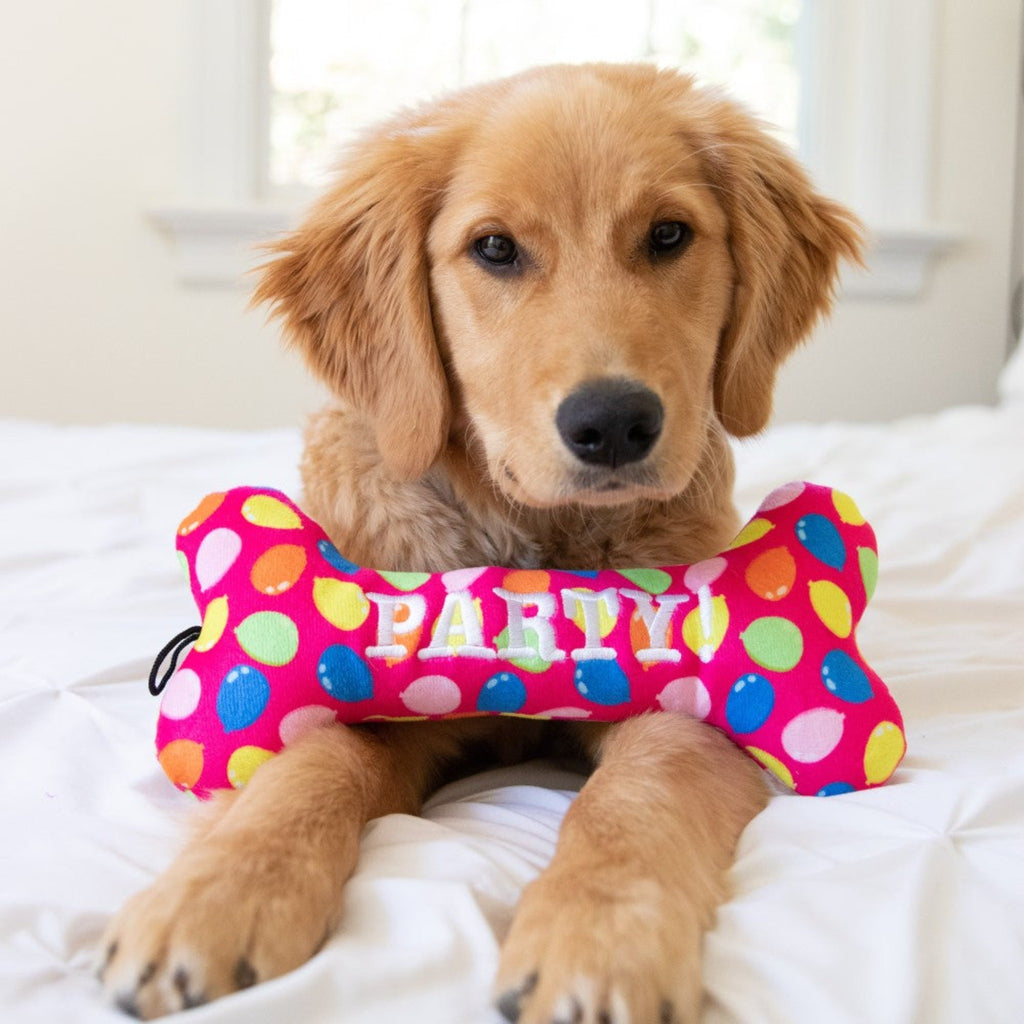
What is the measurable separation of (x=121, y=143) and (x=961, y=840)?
196 inches

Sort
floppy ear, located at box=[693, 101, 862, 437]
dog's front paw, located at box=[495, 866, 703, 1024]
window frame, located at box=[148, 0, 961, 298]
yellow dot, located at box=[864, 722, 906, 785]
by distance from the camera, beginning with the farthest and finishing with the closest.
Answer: window frame, located at box=[148, 0, 961, 298] → floppy ear, located at box=[693, 101, 862, 437] → yellow dot, located at box=[864, 722, 906, 785] → dog's front paw, located at box=[495, 866, 703, 1024]

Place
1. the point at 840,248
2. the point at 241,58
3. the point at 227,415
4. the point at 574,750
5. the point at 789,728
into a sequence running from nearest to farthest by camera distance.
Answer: the point at 789,728 < the point at 574,750 < the point at 840,248 < the point at 241,58 < the point at 227,415

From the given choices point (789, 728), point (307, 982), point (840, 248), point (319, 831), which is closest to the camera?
point (307, 982)

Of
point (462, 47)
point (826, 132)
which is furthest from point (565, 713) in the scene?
point (826, 132)

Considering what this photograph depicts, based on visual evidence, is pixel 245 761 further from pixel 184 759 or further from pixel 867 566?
Answer: pixel 867 566

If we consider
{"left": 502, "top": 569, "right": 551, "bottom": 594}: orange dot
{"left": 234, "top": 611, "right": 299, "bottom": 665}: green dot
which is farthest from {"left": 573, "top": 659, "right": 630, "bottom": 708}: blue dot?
{"left": 234, "top": 611, "right": 299, "bottom": 665}: green dot

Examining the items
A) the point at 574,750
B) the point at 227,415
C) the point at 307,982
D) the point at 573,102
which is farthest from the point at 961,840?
the point at 227,415

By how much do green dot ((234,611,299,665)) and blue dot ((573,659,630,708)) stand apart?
350 millimetres

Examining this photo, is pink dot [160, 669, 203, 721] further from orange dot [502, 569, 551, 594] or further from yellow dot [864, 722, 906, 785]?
yellow dot [864, 722, 906, 785]

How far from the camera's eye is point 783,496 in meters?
1.55

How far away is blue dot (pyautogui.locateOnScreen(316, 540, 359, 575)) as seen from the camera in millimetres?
1410

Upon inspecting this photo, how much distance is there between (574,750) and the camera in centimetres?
160

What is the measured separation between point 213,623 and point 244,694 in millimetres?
107

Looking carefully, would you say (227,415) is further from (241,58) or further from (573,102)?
(573,102)
